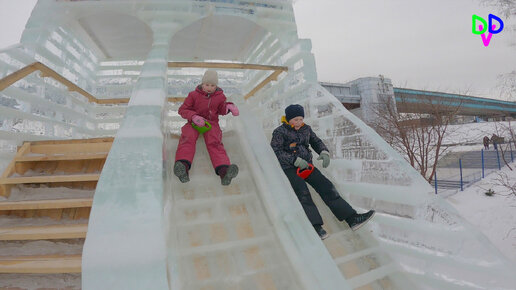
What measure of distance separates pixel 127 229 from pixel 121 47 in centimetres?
607

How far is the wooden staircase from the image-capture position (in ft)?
5.93

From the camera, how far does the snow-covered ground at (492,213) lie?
603cm

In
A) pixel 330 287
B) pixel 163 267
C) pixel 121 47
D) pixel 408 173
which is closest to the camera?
pixel 163 267

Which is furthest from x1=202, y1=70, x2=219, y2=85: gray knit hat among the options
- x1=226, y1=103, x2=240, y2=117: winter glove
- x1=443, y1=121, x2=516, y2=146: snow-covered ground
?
x1=443, y1=121, x2=516, y2=146: snow-covered ground

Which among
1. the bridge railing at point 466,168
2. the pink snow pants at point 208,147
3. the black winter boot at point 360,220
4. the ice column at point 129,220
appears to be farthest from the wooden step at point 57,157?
the bridge railing at point 466,168

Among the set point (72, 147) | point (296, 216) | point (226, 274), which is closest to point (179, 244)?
point (226, 274)

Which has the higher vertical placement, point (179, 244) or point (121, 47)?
point (121, 47)

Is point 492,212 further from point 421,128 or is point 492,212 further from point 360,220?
point 360,220

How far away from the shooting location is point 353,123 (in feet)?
9.00

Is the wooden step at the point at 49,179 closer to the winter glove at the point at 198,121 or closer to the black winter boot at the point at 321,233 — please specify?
the winter glove at the point at 198,121

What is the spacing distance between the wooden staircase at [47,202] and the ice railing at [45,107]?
0.95 feet

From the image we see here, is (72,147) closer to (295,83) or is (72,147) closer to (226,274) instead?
(226,274)

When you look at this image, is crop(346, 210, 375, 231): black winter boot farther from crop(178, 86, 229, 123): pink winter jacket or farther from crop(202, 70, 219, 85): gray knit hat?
crop(202, 70, 219, 85): gray knit hat

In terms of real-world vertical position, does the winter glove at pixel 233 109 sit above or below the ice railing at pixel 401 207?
above
